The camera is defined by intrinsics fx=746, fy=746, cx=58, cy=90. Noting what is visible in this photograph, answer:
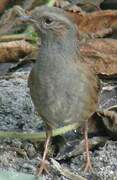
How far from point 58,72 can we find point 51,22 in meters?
0.32

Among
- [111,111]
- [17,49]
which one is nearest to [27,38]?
[17,49]

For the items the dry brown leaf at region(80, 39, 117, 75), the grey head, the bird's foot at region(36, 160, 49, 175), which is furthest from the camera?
the dry brown leaf at region(80, 39, 117, 75)

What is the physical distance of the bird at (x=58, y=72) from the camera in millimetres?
4711

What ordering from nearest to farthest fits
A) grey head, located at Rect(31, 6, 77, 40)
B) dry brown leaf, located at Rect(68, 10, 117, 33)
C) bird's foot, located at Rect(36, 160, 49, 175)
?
grey head, located at Rect(31, 6, 77, 40) < bird's foot, located at Rect(36, 160, 49, 175) < dry brown leaf, located at Rect(68, 10, 117, 33)

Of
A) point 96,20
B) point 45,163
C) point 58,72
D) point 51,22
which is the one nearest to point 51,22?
point 51,22

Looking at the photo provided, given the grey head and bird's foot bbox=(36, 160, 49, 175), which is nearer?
the grey head

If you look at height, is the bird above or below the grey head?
below

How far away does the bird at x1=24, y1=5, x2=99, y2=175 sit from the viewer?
Result: 471 cm

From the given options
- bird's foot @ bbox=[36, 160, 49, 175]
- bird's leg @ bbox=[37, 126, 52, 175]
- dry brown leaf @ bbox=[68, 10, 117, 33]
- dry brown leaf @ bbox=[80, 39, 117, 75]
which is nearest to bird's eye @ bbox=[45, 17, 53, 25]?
bird's leg @ bbox=[37, 126, 52, 175]

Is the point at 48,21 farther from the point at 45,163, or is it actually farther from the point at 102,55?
the point at 102,55

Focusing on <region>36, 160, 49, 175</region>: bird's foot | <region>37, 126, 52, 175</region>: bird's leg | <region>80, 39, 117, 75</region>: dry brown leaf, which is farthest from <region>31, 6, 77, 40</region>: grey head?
<region>80, 39, 117, 75</region>: dry brown leaf

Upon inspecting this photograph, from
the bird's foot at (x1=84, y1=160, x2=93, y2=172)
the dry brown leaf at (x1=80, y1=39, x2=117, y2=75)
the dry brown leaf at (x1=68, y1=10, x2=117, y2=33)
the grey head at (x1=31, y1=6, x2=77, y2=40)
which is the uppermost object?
the grey head at (x1=31, y1=6, x2=77, y2=40)

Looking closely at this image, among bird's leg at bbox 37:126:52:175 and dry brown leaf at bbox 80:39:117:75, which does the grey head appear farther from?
dry brown leaf at bbox 80:39:117:75

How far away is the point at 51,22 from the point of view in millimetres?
4723
